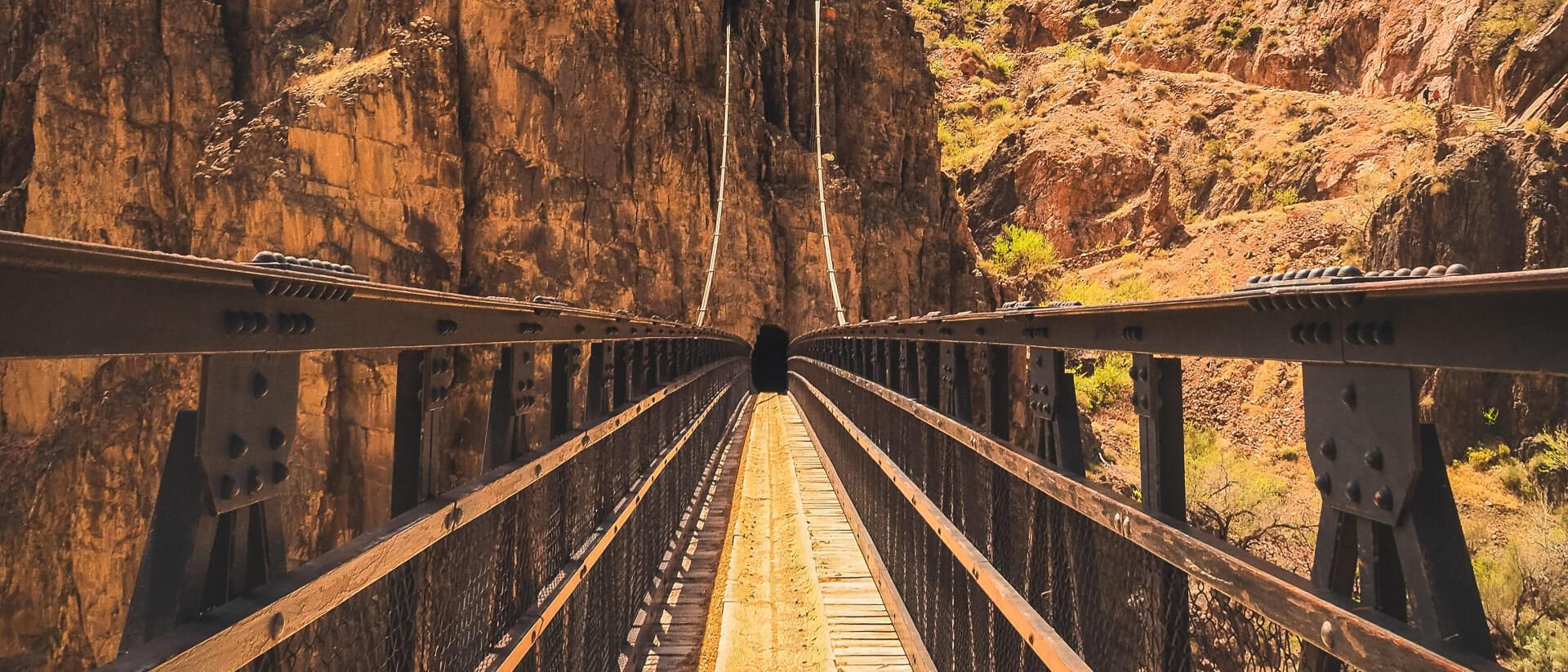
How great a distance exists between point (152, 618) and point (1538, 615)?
47.6 ft

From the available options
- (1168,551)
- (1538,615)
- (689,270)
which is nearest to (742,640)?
(1168,551)

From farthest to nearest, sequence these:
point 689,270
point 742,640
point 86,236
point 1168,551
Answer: point 689,270 → point 86,236 → point 742,640 → point 1168,551

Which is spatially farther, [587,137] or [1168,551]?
[587,137]

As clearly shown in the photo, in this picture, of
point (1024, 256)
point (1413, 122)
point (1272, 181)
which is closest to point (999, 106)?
point (1024, 256)

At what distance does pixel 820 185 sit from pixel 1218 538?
30924 mm

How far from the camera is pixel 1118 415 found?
32.2m

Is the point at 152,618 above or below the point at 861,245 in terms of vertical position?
below

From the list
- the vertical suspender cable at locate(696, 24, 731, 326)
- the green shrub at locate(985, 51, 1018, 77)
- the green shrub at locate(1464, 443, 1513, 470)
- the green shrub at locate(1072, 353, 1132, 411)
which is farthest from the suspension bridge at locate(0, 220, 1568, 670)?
the green shrub at locate(985, 51, 1018, 77)

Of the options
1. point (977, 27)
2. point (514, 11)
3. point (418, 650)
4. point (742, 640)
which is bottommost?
point (742, 640)

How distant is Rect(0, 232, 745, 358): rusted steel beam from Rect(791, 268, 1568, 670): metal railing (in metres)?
1.63

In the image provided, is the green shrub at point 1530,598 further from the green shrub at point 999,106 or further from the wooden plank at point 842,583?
the green shrub at point 999,106

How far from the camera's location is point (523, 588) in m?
2.59

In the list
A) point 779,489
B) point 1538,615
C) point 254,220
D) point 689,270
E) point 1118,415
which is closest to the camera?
point 779,489

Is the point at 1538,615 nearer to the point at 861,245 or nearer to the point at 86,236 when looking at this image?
the point at 861,245
